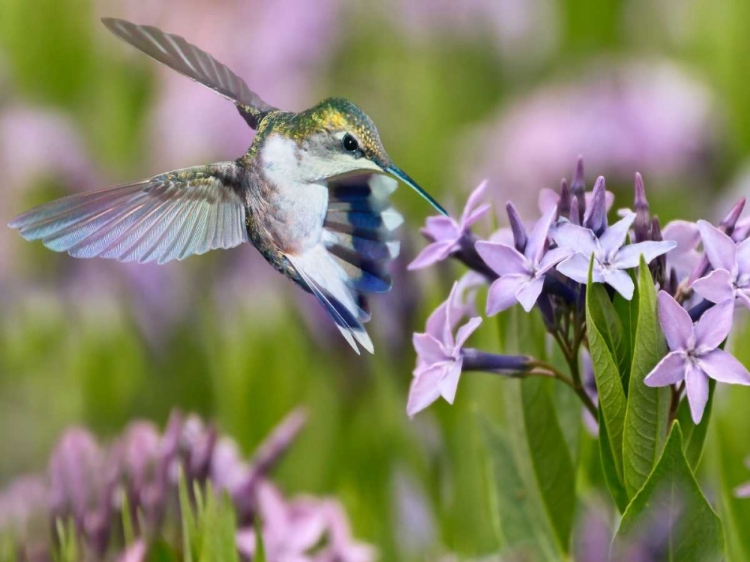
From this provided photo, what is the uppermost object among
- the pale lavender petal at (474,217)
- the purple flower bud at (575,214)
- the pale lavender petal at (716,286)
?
the pale lavender petal at (474,217)

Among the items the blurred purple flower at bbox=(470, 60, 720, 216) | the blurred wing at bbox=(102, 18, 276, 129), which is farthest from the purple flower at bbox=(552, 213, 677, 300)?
the blurred purple flower at bbox=(470, 60, 720, 216)

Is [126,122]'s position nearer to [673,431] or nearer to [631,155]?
[631,155]

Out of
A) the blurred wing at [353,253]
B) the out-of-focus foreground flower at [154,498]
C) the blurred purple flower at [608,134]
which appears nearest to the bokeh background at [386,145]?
the blurred purple flower at [608,134]

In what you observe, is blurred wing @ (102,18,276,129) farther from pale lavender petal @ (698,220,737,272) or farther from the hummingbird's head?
pale lavender petal @ (698,220,737,272)

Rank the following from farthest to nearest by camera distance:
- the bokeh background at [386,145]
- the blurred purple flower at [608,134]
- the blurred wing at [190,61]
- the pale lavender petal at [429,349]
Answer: the blurred purple flower at [608,134]
the bokeh background at [386,145]
the pale lavender petal at [429,349]
the blurred wing at [190,61]

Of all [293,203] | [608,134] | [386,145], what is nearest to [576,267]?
[293,203]

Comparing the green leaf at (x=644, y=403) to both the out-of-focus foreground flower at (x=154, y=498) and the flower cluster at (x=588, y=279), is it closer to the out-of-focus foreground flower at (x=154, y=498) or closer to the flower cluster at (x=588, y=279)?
the flower cluster at (x=588, y=279)

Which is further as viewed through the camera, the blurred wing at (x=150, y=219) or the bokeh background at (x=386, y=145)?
the bokeh background at (x=386, y=145)
